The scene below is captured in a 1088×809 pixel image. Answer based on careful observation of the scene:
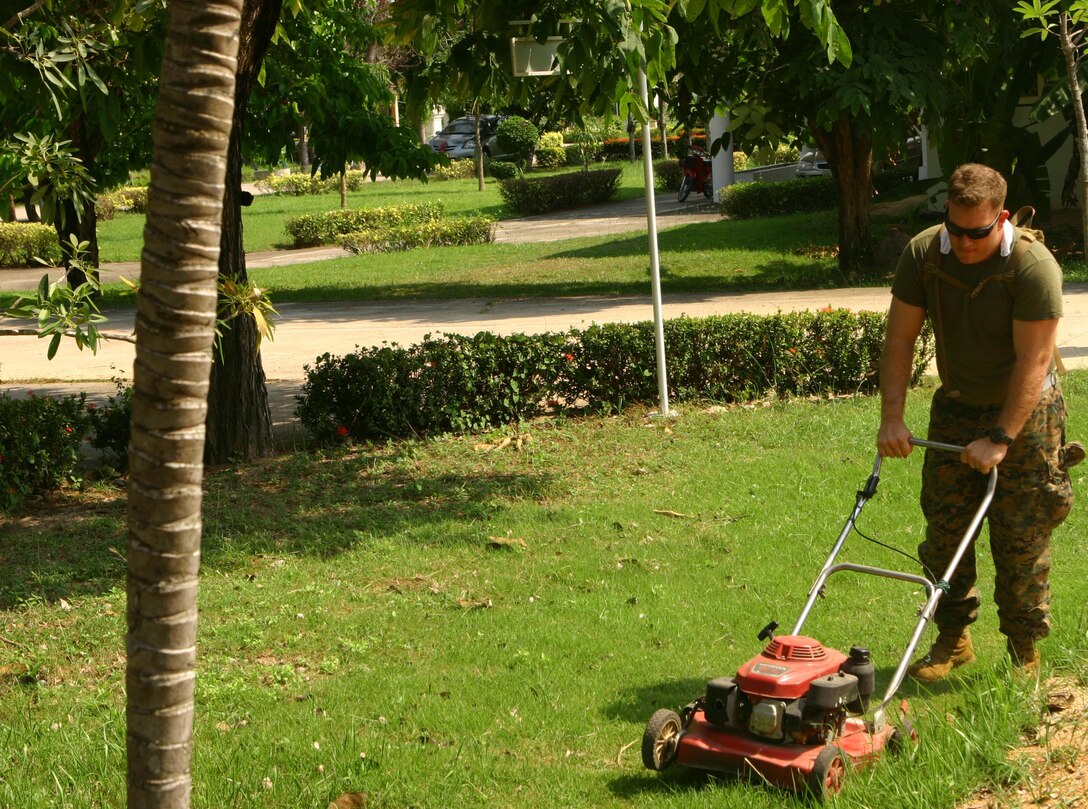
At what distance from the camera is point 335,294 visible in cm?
2209

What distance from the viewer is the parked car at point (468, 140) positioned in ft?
172

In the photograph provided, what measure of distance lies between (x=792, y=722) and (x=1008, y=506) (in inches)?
58.1

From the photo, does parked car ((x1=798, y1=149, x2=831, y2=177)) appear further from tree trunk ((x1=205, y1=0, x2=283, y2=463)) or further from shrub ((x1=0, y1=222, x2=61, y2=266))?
tree trunk ((x1=205, y1=0, x2=283, y2=463))

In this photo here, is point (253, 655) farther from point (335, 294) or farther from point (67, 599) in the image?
point (335, 294)

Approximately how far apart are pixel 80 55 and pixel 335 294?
15.3 m

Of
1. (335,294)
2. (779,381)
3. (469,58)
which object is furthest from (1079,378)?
(335,294)

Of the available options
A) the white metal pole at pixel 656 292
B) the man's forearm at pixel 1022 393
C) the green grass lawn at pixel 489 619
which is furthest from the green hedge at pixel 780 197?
the man's forearm at pixel 1022 393

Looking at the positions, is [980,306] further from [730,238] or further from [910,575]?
[730,238]

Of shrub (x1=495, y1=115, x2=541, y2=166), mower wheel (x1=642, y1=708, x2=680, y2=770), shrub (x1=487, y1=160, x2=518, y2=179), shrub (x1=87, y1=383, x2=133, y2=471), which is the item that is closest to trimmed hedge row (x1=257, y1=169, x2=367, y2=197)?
shrub (x1=487, y1=160, x2=518, y2=179)

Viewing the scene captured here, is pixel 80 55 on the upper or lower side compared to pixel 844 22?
lower

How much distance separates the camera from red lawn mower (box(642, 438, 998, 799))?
396 centimetres

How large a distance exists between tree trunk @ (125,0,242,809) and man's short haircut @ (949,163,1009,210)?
289 centimetres

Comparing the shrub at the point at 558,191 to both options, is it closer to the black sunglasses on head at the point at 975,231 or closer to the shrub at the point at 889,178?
the shrub at the point at 889,178

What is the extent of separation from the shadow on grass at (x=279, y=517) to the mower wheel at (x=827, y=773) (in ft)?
12.3
